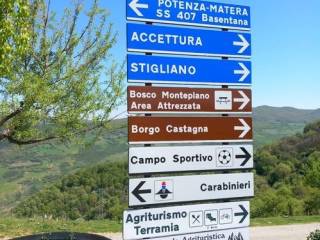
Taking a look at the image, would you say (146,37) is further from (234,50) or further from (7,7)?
(7,7)

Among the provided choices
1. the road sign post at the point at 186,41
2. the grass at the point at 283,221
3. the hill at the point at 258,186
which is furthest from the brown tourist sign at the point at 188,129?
the hill at the point at 258,186

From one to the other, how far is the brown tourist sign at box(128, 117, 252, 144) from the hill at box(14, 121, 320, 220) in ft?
148

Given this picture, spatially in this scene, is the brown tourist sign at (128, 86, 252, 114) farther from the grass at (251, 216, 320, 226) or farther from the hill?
the hill

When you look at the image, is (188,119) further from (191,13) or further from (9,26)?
(9,26)

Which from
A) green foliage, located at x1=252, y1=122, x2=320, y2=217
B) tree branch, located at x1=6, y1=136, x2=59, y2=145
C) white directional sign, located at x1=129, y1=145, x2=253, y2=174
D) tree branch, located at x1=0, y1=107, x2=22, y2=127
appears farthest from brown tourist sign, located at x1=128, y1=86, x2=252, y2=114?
green foliage, located at x1=252, y1=122, x2=320, y2=217

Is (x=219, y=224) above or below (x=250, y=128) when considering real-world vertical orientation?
below

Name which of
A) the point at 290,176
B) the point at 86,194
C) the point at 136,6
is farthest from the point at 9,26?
the point at 86,194

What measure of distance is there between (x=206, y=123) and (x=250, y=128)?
2.15ft

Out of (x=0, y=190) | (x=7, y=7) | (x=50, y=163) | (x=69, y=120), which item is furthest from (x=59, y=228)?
(x=0, y=190)

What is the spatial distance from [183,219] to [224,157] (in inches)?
34.2

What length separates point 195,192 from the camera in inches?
219

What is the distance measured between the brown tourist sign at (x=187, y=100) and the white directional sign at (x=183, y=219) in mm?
1039

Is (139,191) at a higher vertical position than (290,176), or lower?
higher

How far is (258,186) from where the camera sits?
75438 mm
